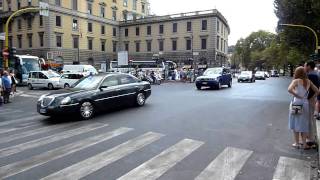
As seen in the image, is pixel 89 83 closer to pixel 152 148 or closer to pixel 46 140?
pixel 46 140

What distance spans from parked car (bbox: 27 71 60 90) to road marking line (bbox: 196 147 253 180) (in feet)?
77.5

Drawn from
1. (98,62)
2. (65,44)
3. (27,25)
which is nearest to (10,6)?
(27,25)

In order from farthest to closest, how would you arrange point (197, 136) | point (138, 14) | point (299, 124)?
1. point (138, 14)
2. point (197, 136)
3. point (299, 124)

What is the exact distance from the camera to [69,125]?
10.7 m

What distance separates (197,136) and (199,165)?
8.08 ft

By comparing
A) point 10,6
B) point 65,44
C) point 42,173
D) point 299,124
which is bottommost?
point 42,173

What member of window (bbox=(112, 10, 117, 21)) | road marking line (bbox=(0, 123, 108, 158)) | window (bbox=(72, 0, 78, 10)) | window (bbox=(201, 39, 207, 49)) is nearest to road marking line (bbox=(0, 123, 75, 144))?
road marking line (bbox=(0, 123, 108, 158))

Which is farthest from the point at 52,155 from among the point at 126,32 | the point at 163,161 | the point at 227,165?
the point at 126,32

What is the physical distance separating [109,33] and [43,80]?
4600 cm

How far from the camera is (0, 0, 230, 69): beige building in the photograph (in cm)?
6041

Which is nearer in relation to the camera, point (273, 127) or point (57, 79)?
point (273, 127)

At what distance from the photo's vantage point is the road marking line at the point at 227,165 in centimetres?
583

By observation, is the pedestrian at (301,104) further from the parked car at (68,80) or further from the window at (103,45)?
the window at (103,45)

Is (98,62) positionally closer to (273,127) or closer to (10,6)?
(10,6)
